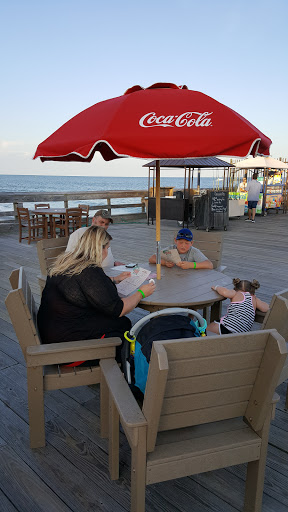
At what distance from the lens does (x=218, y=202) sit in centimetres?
1064

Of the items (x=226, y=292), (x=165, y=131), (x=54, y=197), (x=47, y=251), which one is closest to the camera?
(x=165, y=131)

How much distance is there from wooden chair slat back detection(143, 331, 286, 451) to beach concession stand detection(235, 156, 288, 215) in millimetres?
13291

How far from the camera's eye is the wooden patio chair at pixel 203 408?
1.17m

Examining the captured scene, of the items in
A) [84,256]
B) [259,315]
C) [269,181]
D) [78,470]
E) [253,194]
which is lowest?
[78,470]

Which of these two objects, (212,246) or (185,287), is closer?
(185,287)

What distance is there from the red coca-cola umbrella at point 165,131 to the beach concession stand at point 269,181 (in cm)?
1218

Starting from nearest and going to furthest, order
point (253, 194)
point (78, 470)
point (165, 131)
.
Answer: point (78, 470) → point (165, 131) → point (253, 194)

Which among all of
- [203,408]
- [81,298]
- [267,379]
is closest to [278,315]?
[267,379]

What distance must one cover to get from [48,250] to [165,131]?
2.01 metres

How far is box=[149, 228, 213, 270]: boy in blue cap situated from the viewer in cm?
311

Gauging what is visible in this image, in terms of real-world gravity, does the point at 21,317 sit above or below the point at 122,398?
above

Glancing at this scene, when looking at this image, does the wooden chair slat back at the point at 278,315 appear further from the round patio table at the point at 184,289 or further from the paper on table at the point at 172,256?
the paper on table at the point at 172,256

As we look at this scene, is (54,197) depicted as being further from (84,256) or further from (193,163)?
(84,256)

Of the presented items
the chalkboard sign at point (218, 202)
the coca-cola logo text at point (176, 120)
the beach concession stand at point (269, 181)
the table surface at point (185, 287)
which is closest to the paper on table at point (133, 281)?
the table surface at point (185, 287)
